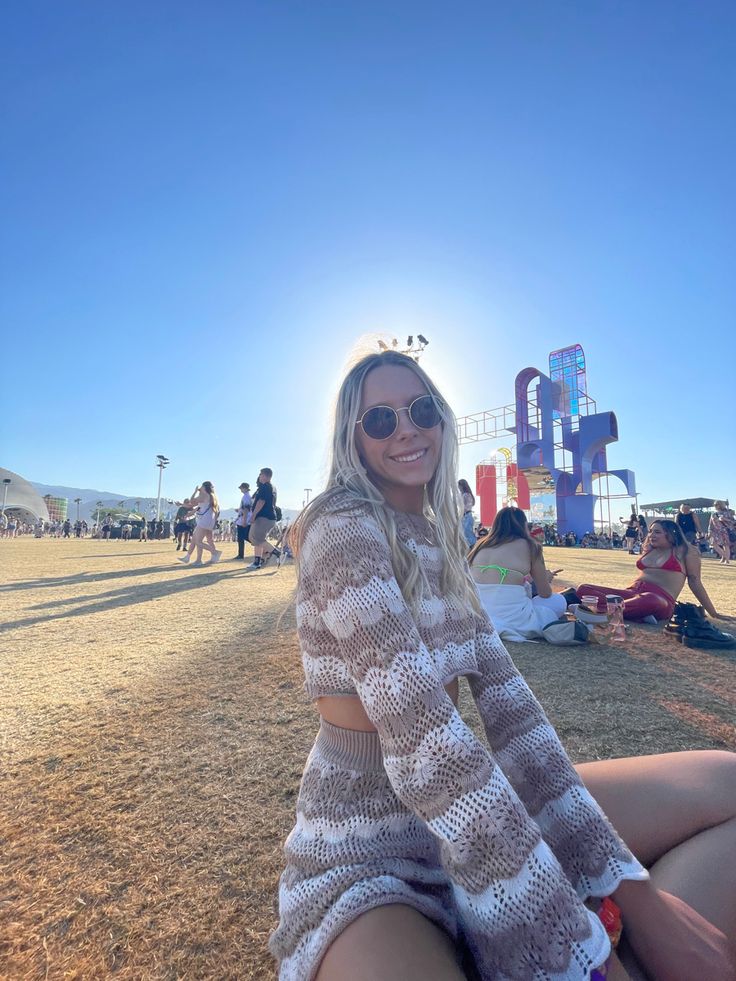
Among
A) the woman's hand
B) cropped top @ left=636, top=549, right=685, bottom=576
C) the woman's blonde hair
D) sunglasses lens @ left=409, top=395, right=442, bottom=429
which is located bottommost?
the woman's hand

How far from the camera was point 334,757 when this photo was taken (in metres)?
1.04

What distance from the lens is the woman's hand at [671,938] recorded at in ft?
2.76

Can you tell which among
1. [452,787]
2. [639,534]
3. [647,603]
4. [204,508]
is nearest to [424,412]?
[452,787]

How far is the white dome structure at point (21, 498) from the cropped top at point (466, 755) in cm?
9171

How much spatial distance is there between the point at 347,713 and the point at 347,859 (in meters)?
0.27

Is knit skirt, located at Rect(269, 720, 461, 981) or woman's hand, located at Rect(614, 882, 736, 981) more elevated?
knit skirt, located at Rect(269, 720, 461, 981)

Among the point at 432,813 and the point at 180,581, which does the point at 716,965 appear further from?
the point at 180,581

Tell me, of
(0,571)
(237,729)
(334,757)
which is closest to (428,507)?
(334,757)

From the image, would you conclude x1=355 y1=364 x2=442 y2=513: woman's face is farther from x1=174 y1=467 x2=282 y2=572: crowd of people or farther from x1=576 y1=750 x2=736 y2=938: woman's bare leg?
x1=174 y1=467 x2=282 y2=572: crowd of people

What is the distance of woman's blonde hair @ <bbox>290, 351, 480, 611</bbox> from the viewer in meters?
1.17

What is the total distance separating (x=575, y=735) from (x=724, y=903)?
56.4 inches

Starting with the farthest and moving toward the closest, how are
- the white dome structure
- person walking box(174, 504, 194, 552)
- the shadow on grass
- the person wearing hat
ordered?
the white dome structure, person walking box(174, 504, 194, 552), the person wearing hat, the shadow on grass

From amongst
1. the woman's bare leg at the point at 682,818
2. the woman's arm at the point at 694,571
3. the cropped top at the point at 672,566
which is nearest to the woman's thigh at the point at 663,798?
the woman's bare leg at the point at 682,818

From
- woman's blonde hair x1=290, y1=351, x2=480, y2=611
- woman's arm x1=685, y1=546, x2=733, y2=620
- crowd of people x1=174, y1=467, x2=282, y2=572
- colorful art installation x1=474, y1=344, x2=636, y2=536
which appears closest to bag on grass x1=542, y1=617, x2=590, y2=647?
woman's arm x1=685, y1=546, x2=733, y2=620
